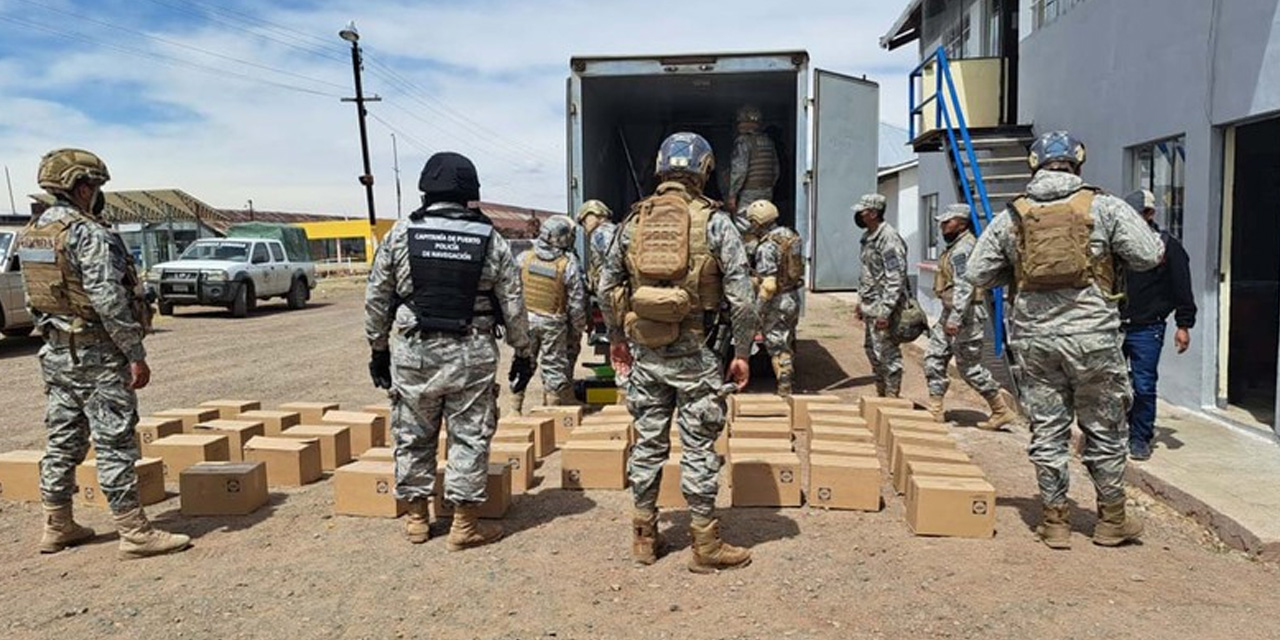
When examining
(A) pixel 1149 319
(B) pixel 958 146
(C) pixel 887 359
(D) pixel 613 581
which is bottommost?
(D) pixel 613 581

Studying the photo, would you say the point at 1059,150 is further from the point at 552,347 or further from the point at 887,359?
the point at 552,347

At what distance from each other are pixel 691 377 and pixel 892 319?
3.81 m

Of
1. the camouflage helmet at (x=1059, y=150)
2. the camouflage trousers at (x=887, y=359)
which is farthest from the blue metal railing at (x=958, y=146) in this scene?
the camouflage helmet at (x=1059, y=150)

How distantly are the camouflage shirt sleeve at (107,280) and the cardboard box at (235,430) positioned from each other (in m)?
1.69

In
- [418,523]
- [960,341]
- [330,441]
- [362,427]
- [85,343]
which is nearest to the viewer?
[85,343]

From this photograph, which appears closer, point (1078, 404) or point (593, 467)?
point (1078, 404)

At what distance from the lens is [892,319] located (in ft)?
23.5

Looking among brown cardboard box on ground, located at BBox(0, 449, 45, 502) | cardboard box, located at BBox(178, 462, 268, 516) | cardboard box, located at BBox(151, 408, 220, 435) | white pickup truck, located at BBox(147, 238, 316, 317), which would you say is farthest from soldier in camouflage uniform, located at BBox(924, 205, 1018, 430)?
white pickup truck, located at BBox(147, 238, 316, 317)

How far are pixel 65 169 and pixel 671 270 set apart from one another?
→ 2884mm

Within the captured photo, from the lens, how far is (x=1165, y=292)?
5.29 metres

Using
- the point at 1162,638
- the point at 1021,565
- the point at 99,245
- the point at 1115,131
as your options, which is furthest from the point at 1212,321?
the point at 99,245

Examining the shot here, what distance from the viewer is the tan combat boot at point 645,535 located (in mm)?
3918

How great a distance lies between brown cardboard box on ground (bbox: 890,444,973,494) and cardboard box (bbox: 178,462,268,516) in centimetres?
369

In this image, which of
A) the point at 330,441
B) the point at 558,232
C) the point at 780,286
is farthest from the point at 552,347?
the point at 780,286
